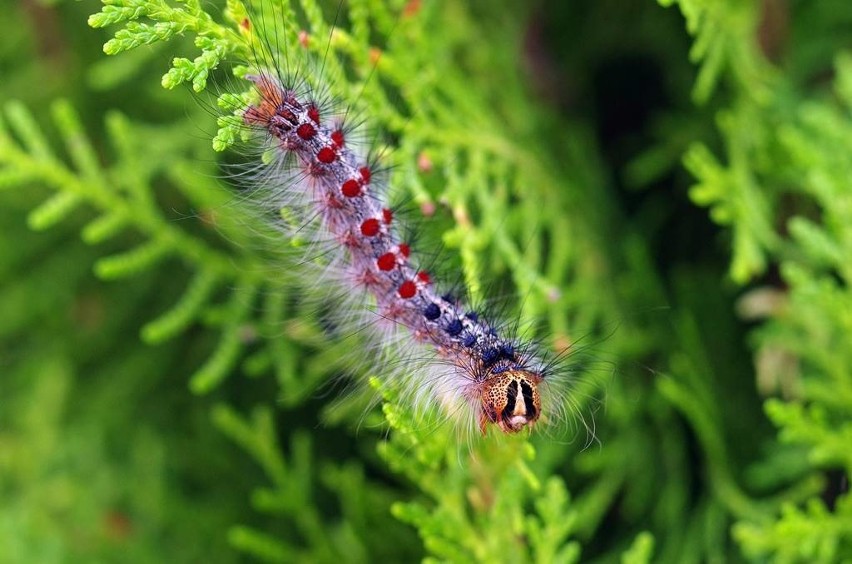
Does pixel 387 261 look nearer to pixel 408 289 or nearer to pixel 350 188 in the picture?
pixel 408 289

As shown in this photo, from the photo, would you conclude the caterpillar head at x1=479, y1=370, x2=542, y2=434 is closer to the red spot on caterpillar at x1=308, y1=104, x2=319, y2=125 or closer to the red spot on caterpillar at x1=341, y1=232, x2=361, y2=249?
the red spot on caterpillar at x1=341, y1=232, x2=361, y2=249

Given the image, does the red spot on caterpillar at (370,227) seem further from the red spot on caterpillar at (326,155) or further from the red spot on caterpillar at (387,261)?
the red spot on caterpillar at (326,155)

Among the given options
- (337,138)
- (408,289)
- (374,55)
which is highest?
(374,55)

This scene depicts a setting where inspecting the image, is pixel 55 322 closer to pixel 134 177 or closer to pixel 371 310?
pixel 134 177

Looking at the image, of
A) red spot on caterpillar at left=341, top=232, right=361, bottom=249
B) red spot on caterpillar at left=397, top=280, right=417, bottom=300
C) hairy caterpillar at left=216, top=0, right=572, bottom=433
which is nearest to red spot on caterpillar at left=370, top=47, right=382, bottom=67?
hairy caterpillar at left=216, top=0, right=572, bottom=433

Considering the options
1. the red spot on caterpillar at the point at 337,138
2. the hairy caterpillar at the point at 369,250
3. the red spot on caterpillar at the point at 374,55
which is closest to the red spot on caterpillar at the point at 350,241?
the hairy caterpillar at the point at 369,250

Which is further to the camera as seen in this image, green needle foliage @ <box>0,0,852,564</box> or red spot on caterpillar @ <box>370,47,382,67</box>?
red spot on caterpillar @ <box>370,47,382,67</box>

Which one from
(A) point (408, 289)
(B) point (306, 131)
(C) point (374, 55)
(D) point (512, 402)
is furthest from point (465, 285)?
(C) point (374, 55)
